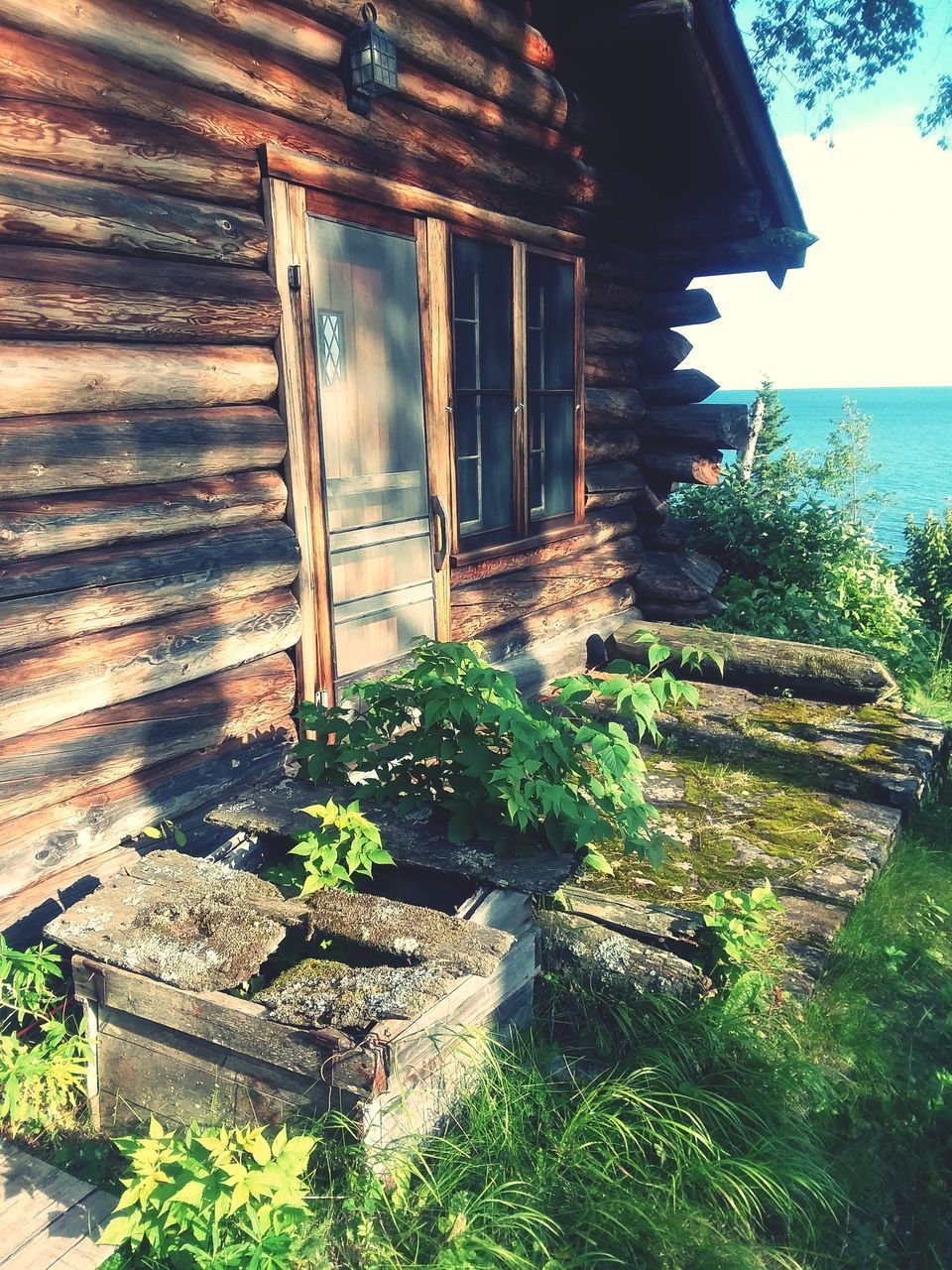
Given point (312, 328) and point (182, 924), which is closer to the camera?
point (182, 924)

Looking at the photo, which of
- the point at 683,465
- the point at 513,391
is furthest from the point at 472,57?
the point at 683,465

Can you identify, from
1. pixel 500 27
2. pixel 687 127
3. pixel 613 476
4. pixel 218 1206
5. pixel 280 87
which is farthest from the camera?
pixel 613 476

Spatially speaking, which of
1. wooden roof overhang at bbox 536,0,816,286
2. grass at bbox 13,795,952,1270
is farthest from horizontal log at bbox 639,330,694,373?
grass at bbox 13,795,952,1270

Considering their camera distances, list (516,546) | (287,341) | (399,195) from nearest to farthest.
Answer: (287,341) < (399,195) < (516,546)

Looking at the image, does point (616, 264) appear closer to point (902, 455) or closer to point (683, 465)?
point (683, 465)

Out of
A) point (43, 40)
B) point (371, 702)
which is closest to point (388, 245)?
point (43, 40)

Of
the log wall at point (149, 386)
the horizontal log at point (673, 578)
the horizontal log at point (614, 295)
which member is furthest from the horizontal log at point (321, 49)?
the horizontal log at point (673, 578)

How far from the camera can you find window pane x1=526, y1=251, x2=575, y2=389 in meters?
6.02

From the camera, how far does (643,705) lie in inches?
130

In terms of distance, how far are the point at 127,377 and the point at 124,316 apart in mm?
223

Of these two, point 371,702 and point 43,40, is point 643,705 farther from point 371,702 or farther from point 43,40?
point 43,40

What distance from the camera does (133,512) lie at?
3.54 meters

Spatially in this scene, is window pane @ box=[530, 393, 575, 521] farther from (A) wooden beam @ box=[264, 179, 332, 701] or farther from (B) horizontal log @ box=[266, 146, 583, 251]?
(A) wooden beam @ box=[264, 179, 332, 701]

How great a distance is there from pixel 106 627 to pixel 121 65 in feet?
6.70
